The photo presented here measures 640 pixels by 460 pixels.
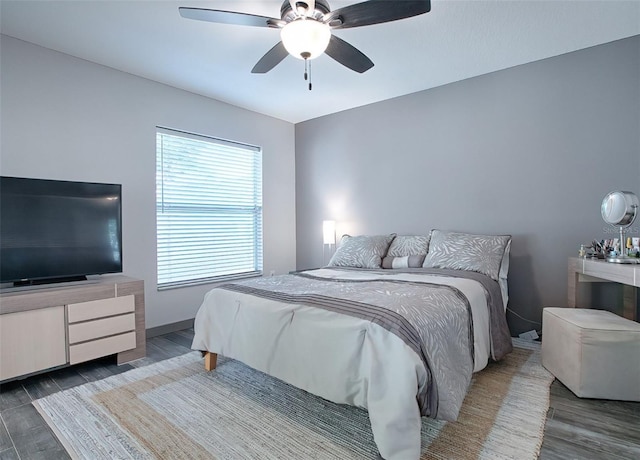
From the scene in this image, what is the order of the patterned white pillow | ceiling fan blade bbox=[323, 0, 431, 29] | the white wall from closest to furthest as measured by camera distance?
ceiling fan blade bbox=[323, 0, 431, 29] < the white wall < the patterned white pillow

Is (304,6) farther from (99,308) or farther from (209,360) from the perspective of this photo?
(99,308)

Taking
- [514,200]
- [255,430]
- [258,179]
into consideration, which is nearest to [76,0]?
[258,179]

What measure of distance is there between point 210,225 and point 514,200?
3.31 meters

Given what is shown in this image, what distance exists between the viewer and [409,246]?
3.44m

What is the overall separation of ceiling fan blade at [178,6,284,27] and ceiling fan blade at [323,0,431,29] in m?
0.33

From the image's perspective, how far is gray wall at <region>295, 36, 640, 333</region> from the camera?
279 cm

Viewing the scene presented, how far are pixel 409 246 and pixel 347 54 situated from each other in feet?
6.39

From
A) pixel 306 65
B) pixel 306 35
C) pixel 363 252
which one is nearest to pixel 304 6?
pixel 306 35

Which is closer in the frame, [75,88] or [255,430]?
[255,430]

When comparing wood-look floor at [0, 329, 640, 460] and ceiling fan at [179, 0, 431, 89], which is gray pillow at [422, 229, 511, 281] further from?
ceiling fan at [179, 0, 431, 89]

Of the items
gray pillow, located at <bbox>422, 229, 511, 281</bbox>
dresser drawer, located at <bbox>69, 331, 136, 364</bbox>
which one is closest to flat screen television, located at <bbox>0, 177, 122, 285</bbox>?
dresser drawer, located at <bbox>69, 331, 136, 364</bbox>

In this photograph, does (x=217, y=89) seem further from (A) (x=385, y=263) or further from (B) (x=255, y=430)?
(B) (x=255, y=430)

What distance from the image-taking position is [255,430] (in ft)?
5.84

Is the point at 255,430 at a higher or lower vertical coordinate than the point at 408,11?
lower
